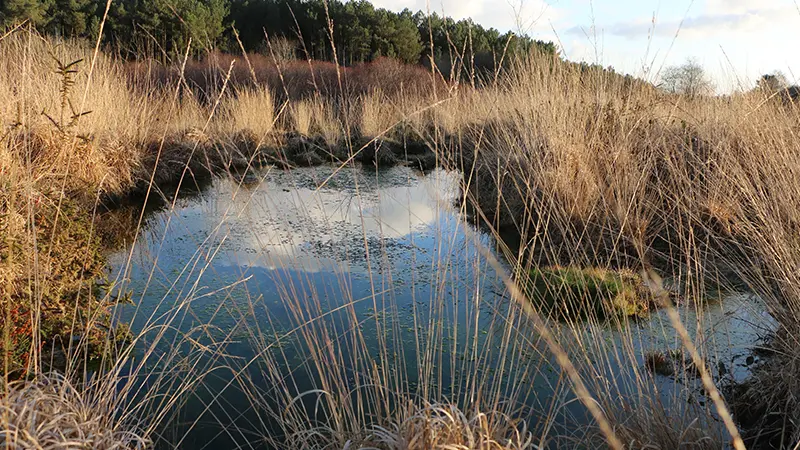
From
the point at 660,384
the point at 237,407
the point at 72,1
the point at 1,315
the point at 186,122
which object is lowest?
the point at 237,407

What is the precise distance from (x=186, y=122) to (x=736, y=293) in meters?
6.77

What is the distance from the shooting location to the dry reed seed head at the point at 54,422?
1.45 metres

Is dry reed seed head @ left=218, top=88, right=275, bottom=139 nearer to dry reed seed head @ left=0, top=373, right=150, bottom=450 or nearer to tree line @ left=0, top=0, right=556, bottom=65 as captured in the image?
dry reed seed head @ left=0, top=373, right=150, bottom=450

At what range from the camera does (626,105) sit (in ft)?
14.2

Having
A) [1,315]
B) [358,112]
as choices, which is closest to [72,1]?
[358,112]

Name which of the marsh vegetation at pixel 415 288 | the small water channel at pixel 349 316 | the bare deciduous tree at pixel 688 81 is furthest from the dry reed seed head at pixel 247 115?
the bare deciduous tree at pixel 688 81

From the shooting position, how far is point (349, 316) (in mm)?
2279

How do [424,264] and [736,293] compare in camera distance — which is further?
[424,264]

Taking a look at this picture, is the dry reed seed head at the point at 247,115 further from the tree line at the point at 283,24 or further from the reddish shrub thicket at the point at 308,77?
the tree line at the point at 283,24

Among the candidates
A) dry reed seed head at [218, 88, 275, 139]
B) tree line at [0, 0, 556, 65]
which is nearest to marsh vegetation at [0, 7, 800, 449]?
dry reed seed head at [218, 88, 275, 139]

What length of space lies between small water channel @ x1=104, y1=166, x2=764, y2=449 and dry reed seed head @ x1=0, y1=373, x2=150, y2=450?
1.20 feet

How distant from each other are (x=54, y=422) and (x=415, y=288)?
2.29 meters

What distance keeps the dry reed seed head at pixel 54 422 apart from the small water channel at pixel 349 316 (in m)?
0.36

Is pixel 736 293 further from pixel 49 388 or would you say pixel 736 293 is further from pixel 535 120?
pixel 49 388
